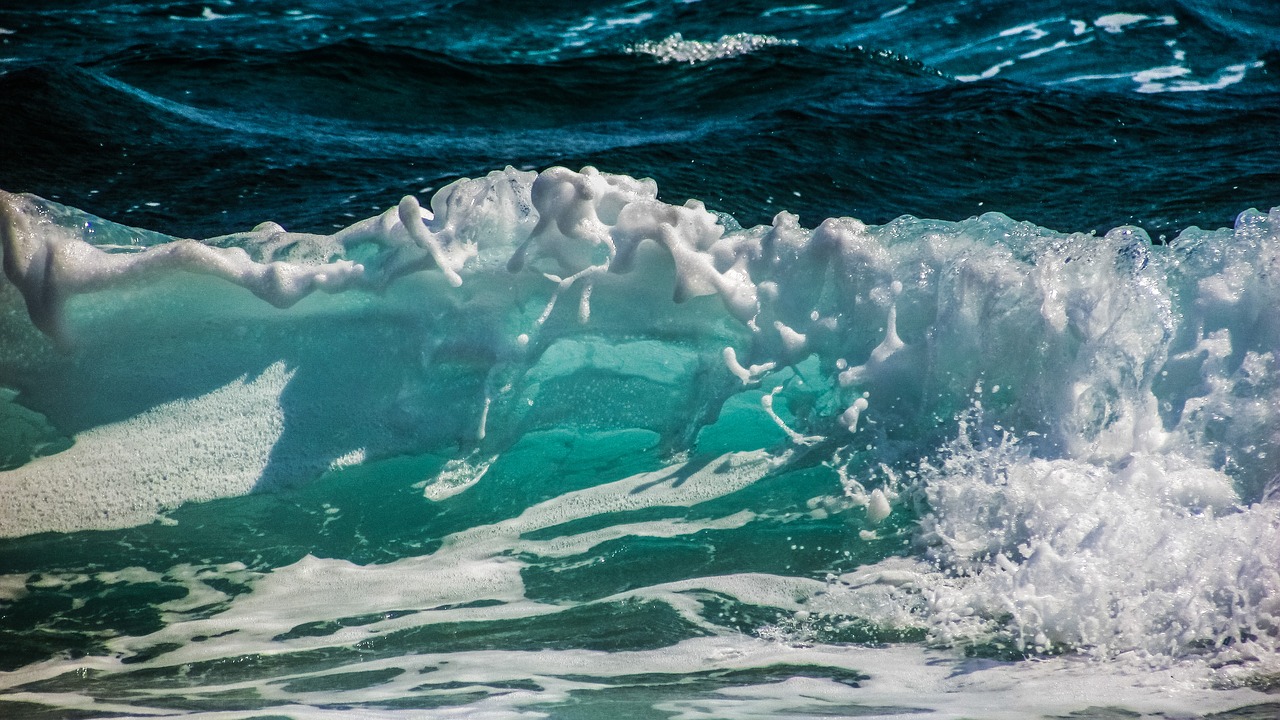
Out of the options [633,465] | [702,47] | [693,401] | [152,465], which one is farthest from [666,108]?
[152,465]

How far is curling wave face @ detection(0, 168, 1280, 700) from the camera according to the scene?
2.48 meters

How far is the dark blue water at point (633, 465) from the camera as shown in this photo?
227 centimetres

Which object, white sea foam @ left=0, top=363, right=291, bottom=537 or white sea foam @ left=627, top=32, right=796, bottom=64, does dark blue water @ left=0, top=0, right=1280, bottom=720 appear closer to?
white sea foam @ left=0, top=363, right=291, bottom=537

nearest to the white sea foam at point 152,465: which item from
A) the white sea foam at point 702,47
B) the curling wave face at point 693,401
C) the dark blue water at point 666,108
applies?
the curling wave face at point 693,401

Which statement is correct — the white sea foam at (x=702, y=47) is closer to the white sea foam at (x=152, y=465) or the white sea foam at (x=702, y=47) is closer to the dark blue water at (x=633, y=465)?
the dark blue water at (x=633, y=465)

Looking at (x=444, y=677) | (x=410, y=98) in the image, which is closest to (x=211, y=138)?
(x=410, y=98)

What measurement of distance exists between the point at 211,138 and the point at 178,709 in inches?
175

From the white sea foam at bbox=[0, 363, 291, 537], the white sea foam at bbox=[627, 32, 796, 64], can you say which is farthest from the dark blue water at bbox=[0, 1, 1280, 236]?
the white sea foam at bbox=[0, 363, 291, 537]

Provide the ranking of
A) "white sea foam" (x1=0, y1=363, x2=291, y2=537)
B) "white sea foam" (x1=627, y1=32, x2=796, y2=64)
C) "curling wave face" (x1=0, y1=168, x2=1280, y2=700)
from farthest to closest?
"white sea foam" (x1=627, y1=32, x2=796, y2=64) → "white sea foam" (x1=0, y1=363, x2=291, y2=537) → "curling wave face" (x1=0, y1=168, x2=1280, y2=700)

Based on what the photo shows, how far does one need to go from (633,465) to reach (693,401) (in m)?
0.26

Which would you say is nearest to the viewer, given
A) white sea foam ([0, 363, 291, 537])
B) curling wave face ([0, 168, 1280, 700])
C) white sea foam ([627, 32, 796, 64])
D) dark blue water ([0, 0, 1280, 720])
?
dark blue water ([0, 0, 1280, 720])

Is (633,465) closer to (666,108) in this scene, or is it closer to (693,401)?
(693,401)

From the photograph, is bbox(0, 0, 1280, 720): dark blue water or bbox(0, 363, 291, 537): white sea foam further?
bbox(0, 363, 291, 537): white sea foam

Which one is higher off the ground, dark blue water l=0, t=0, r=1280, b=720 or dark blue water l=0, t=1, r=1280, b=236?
dark blue water l=0, t=1, r=1280, b=236
